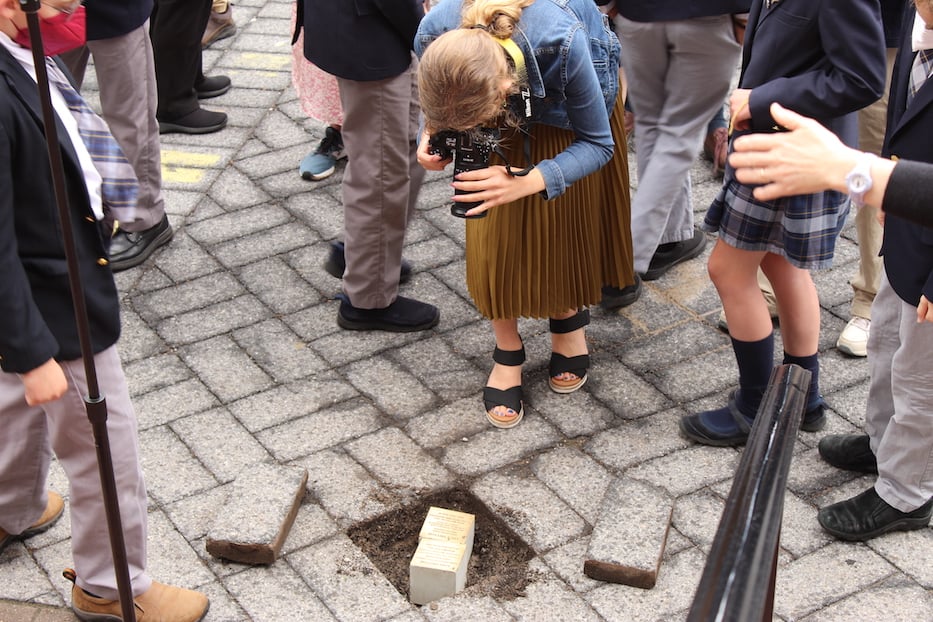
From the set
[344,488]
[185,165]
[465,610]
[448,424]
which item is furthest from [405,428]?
[185,165]

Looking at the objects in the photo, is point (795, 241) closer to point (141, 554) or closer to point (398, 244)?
point (398, 244)

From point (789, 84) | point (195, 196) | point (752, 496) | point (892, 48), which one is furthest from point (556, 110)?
point (195, 196)

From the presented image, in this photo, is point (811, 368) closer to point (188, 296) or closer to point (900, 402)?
point (900, 402)

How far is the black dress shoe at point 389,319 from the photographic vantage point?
4621 mm

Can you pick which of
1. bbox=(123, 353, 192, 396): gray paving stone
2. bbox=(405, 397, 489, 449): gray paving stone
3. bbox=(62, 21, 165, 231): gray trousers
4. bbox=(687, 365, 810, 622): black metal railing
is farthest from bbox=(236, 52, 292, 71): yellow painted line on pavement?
bbox=(687, 365, 810, 622): black metal railing

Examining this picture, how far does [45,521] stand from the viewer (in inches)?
141

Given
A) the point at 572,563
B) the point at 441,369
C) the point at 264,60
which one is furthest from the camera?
the point at 264,60

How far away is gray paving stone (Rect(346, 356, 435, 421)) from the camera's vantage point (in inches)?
164

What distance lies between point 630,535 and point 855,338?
4.92 feet

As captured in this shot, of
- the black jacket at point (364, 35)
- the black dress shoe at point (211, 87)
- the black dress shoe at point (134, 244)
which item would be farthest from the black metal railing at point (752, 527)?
the black dress shoe at point (211, 87)

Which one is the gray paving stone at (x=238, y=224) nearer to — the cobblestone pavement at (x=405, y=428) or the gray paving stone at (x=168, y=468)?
the cobblestone pavement at (x=405, y=428)

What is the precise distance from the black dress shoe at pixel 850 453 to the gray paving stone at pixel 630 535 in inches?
24.3

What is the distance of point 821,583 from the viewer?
10.8 ft

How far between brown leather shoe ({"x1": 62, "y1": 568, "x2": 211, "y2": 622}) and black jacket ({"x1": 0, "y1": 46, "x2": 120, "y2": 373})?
0.75 m
